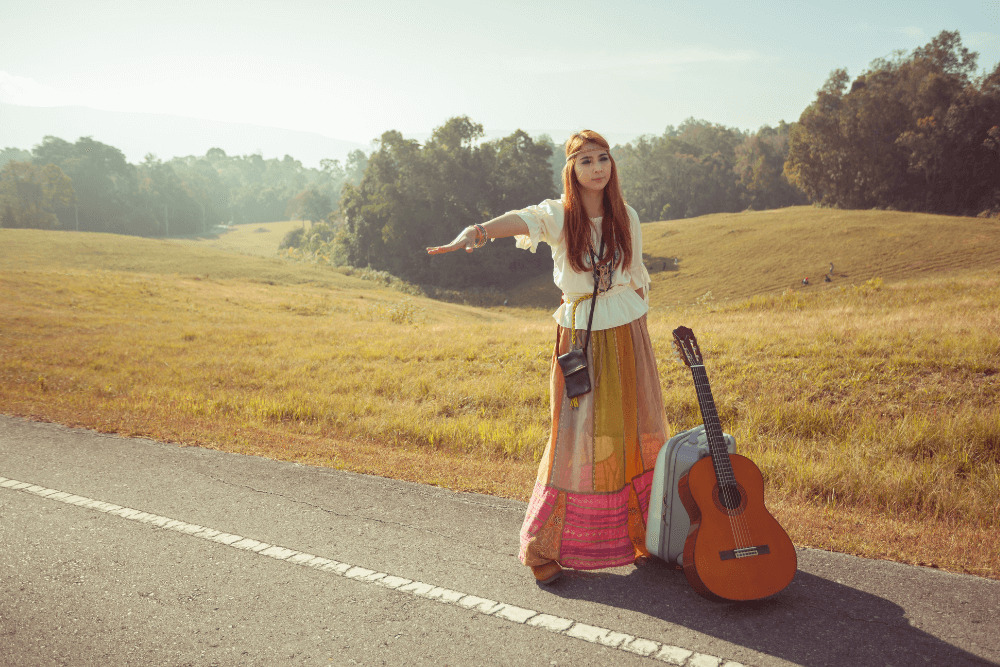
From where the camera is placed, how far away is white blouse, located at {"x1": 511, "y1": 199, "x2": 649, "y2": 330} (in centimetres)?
407

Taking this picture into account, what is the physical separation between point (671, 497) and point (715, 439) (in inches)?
18.5

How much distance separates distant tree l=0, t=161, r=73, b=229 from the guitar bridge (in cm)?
9418

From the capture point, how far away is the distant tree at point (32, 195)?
77.9m

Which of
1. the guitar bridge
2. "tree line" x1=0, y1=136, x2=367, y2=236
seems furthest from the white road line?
"tree line" x1=0, y1=136, x2=367, y2=236

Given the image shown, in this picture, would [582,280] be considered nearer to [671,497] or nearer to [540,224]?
[540,224]

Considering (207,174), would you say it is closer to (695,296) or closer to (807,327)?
(695,296)

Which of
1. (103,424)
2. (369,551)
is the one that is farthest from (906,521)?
(103,424)

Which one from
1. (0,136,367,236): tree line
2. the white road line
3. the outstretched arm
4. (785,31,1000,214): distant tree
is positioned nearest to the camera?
the white road line

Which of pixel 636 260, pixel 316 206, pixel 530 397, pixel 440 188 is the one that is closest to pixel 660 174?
pixel 440 188

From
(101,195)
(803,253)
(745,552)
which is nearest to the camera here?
(745,552)

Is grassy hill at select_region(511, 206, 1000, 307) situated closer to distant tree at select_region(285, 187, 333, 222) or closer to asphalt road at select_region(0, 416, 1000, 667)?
asphalt road at select_region(0, 416, 1000, 667)

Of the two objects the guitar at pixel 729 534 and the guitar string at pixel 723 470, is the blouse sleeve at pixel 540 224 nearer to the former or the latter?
the guitar string at pixel 723 470

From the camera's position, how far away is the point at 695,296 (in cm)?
4609

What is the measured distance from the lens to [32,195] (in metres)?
83.0
